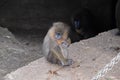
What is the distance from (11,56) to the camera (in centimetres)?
787

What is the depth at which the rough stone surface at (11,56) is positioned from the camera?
23.9 feet

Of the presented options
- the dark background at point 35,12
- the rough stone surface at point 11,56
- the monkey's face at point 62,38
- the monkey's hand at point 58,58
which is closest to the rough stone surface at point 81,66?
the monkey's hand at point 58,58

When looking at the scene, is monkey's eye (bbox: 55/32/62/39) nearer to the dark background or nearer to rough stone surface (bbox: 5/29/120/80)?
rough stone surface (bbox: 5/29/120/80)

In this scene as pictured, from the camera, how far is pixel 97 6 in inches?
434

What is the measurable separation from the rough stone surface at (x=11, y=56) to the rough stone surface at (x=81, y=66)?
29.9 inches

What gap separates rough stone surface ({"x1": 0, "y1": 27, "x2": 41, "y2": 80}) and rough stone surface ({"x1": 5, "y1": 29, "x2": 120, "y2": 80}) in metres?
0.76

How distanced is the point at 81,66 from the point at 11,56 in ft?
6.92

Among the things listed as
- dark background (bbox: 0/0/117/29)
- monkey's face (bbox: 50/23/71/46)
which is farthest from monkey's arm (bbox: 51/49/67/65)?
dark background (bbox: 0/0/117/29)

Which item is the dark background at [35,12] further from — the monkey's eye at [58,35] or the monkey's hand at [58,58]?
the monkey's hand at [58,58]

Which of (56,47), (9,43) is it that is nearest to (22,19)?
(9,43)

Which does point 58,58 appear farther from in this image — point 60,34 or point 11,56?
point 11,56

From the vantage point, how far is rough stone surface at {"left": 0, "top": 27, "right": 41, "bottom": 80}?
7.29 m

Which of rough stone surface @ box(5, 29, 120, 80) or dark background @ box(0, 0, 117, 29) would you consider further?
dark background @ box(0, 0, 117, 29)

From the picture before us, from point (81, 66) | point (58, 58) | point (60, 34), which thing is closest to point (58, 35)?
point (60, 34)
